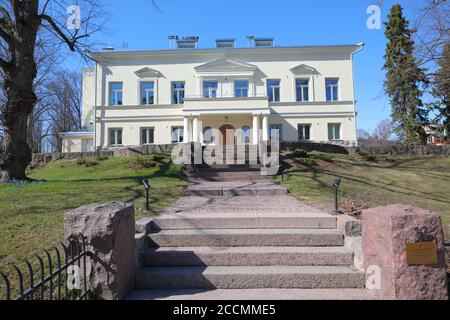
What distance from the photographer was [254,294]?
12.9 feet

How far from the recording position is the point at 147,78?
30922 millimetres

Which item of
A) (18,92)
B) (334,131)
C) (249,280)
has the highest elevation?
(334,131)

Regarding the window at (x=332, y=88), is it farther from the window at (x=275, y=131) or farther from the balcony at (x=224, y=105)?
the balcony at (x=224, y=105)

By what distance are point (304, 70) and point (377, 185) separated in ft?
71.8

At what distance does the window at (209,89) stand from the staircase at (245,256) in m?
26.0

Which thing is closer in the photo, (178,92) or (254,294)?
(254,294)

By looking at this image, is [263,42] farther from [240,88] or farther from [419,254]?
[419,254]

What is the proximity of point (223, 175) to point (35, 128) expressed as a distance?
52394 millimetres

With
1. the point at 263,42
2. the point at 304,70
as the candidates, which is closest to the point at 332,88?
the point at 304,70
